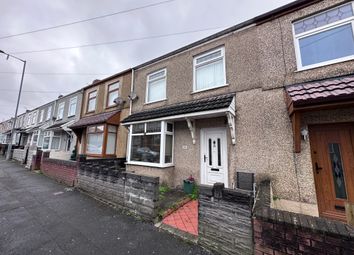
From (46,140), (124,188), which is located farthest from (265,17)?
(46,140)

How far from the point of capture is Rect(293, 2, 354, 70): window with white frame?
166 inches

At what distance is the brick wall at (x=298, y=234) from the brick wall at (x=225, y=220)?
178 millimetres

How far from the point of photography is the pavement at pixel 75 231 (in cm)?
288

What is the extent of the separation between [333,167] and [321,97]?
2.02 meters

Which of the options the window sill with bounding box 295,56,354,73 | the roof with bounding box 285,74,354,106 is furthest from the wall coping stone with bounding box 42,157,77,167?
the window sill with bounding box 295,56,354,73

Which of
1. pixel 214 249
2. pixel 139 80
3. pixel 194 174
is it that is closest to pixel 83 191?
pixel 194 174

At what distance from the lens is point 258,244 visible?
240 centimetres

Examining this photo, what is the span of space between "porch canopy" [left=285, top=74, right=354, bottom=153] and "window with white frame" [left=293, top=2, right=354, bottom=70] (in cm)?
76

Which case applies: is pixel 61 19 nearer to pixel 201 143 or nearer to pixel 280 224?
pixel 201 143

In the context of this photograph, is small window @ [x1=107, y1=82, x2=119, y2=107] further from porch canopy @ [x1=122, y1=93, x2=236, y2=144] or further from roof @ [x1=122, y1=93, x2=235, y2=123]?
porch canopy @ [x1=122, y1=93, x2=236, y2=144]

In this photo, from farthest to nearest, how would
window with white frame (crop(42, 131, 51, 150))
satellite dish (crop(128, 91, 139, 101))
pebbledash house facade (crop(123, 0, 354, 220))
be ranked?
window with white frame (crop(42, 131, 51, 150)) < satellite dish (crop(128, 91, 139, 101)) < pebbledash house facade (crop(123, 0, 354, 220))

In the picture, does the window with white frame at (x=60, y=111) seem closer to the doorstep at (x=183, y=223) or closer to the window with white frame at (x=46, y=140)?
the window with white frame at (x=46, y=140)

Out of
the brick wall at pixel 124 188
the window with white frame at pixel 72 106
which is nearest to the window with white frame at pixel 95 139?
the brick wall at pixel 124 188

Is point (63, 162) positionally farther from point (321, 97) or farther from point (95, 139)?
point (321, 97)
